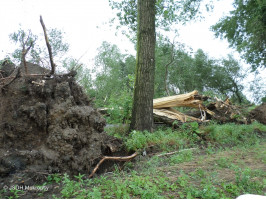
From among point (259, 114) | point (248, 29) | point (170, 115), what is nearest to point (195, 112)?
point (170, 115)

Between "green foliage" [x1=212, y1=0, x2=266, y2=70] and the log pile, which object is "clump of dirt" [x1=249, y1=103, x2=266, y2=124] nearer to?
the log pile

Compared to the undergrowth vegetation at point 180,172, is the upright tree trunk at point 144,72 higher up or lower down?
higher up

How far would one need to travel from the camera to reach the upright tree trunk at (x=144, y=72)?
6.48 metres

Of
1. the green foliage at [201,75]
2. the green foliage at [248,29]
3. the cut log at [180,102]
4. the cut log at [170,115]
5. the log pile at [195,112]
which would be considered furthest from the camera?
the green foliage at [201,75]

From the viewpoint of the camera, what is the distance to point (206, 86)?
33.7 meters

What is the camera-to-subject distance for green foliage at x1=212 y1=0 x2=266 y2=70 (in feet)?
46.5

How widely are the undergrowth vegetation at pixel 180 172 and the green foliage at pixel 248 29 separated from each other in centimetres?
1046

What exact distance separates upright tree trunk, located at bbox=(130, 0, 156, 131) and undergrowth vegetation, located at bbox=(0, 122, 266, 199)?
655 millimetres

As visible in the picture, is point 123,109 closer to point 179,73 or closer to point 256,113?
point 256,113

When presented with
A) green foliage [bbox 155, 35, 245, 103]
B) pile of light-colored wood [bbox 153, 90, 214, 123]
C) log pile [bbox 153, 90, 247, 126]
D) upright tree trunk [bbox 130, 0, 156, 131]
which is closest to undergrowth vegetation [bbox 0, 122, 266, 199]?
upright tree trunk [bbox 130, 0, 156, 131]

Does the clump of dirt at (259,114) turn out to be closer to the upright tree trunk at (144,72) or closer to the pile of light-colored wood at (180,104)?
the pile of light-colored wood at (180,104)

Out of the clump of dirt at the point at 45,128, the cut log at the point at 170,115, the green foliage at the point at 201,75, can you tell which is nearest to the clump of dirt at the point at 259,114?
the cut log at the point at 170,115

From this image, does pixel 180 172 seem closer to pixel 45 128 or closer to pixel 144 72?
pixel 45 128

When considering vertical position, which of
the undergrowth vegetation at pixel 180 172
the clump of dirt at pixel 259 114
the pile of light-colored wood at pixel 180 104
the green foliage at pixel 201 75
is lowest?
the undergrowth vegetation at pixel 180 172
